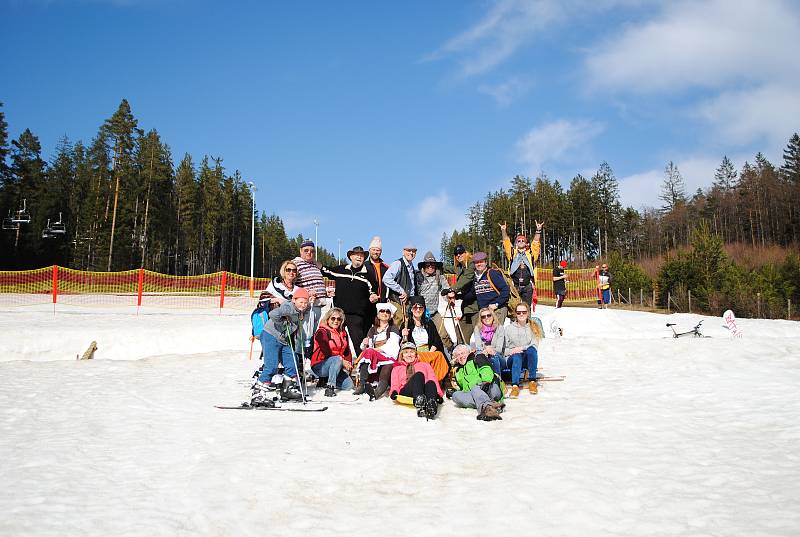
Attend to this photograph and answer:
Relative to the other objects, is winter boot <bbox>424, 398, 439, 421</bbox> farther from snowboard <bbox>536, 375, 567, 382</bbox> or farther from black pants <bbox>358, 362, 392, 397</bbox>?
snowboard <bbox>536, 375, 567, 382</bbox>

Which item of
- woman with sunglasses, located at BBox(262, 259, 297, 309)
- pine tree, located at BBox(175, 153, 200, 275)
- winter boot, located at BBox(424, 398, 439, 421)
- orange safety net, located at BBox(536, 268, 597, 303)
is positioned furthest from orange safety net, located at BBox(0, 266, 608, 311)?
pine tree, located at BBox(175, 153, 200, 275)

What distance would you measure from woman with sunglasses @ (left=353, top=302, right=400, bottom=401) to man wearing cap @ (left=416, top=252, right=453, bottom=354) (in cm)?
75

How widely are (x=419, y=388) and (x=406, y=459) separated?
194 cm

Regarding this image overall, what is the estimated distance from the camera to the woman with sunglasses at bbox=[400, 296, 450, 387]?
24.4 ft

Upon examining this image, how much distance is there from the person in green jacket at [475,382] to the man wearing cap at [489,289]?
146 centimetres

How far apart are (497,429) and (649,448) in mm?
1615

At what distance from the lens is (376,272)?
8.63 m

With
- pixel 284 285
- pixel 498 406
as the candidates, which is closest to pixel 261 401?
pixel 284 285

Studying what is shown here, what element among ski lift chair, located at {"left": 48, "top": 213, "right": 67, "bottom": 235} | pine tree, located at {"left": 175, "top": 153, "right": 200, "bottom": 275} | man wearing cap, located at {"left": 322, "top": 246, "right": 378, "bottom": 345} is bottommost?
man wearing cap, located at {"left": 322, "top": 246, "right": 378, "bottom": 345}

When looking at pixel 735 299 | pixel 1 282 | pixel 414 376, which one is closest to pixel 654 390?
pixel 414 376

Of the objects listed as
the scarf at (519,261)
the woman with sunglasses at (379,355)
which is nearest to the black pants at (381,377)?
the woman with sunglasses at (379,355)

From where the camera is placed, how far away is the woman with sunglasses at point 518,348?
7.68 metres

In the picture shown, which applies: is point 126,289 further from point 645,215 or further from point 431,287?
point 645,215

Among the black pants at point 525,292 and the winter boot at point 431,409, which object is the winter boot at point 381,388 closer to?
the winter boot at point 431,409
